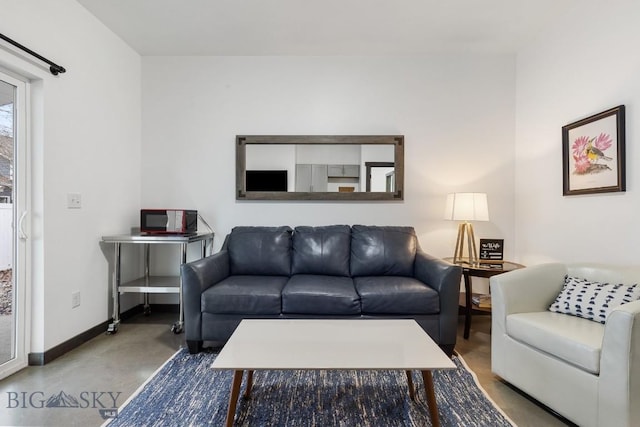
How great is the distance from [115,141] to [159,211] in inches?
30.4

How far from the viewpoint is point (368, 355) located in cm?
132

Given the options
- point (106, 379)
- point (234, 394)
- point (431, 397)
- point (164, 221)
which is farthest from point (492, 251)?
point (106, 379)

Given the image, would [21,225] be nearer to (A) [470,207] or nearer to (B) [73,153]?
(B) [73,153]

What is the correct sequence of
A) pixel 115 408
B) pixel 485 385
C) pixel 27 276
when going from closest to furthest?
pixel 115 408 → pixel 485 385 → pixel 27 276

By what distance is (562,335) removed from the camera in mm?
1444

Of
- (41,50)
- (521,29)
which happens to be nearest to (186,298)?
(41,50)

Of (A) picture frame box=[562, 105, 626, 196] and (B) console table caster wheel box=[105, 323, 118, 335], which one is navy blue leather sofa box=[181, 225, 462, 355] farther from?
(A) picture frame box=[562, 105, 626, 196]

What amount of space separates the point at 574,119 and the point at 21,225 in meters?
4.00

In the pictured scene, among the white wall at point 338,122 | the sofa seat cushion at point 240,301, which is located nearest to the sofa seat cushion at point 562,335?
the white wall at point 338,122

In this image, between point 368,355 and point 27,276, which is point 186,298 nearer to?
point 27,276

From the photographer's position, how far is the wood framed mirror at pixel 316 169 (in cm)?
293

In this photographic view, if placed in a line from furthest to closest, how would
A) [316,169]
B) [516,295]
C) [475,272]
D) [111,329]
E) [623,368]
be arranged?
[316,169], [111,329], [475,272], [516,295], [623,368]

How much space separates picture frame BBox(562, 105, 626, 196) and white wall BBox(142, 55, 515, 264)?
0.64 m

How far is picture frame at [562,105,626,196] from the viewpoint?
190cm
